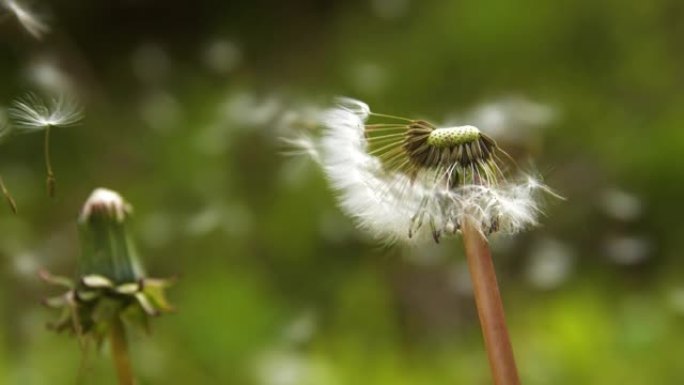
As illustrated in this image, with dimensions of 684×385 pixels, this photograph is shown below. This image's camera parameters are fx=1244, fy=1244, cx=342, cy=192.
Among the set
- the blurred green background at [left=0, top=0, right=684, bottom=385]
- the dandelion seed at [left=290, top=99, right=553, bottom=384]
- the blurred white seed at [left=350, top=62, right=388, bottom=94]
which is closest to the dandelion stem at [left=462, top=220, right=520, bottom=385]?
the dandelion seed at [left=290, top=99, right=553, bottom=384]

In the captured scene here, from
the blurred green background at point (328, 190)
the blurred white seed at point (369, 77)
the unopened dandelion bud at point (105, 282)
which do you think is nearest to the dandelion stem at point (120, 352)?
the unopened dandelion bud at point (105, 282)

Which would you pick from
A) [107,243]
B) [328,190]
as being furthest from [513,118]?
[107,243]

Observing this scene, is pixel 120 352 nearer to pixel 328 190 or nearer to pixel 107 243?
pixel 107 243

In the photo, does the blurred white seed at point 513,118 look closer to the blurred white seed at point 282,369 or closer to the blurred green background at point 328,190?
the blurred green background at point 328,190

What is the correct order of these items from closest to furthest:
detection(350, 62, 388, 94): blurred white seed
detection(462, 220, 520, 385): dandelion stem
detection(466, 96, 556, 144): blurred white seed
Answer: detection(462, 220, 520, 385): dandelion stem < detection(466, 96, 556, 144): blurred white seed < detection(350, 62, 388, 94): blurred white seed

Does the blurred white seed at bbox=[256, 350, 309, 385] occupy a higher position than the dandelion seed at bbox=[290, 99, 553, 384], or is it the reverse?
the blurred white seed at bbox=[256, 350, 309, 385]

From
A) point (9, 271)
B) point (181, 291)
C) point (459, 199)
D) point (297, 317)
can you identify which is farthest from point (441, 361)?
point (459, 199)

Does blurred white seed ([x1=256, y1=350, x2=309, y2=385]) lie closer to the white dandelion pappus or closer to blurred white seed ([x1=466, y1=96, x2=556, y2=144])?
blurred white seed ([x1=466, y1=96, x2=556, y2=144])
